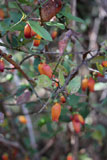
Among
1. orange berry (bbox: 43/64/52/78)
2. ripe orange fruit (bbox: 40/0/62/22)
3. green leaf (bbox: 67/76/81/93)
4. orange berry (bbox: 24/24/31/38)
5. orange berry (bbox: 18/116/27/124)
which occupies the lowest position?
orange berry (bbox: 18/116/27/124)

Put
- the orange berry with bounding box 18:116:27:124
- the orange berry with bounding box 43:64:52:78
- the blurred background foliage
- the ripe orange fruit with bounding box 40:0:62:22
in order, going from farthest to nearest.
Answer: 1. the orange berry with bounding box 18:116:27:124
2. the blurred background foliage
3. the orange berry with bounding box 43:64:52:78
4. the ripe orange fruit with bounding box 40:0:62:22

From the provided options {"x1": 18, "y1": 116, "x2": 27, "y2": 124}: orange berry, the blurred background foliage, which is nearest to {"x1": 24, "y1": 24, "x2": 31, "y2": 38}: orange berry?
the blurred background foliage

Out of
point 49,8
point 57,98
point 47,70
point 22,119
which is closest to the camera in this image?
point 49,8

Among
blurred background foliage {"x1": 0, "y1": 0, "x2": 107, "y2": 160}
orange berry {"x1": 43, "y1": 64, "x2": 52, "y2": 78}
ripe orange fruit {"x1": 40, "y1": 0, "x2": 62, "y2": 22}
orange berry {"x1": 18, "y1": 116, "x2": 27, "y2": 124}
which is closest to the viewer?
ripe orange fruit {"x1": 40, "y1": 0, "x2": 62, "y2": 22}

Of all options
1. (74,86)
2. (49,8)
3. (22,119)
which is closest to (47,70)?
(74,86)

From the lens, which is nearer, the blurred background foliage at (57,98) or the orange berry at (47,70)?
the orange berry at (47,70)

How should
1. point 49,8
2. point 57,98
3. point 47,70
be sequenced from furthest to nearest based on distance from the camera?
point 57,98 < point 47,70 < point 49,8

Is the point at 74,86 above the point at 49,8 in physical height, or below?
below

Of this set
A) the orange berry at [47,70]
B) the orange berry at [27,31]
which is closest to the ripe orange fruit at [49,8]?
the orange berry at [27,31]

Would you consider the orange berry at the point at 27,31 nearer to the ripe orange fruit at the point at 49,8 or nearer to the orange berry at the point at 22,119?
the ripe orange fruit at the point at 49,8

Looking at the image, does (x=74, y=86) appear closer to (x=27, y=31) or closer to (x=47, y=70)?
(x=47, y=70)

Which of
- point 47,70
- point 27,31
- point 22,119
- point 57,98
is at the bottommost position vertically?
point 22,119

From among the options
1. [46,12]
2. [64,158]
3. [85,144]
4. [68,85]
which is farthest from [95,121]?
[46,12]

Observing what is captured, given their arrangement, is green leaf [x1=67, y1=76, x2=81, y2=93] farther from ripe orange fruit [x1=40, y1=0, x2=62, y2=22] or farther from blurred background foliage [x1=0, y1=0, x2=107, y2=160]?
ripe orange fruit [x1=40, y1=0, x2=62, y2=22]
